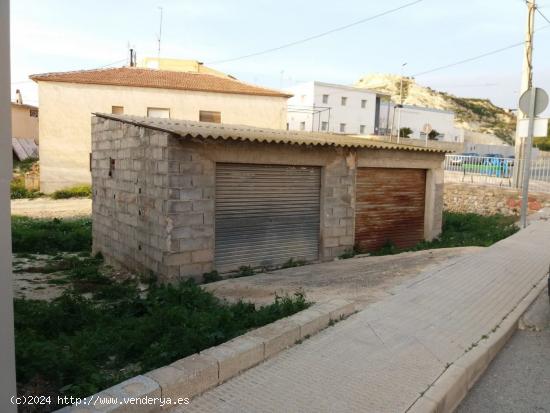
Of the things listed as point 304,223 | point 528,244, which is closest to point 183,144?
point 304,223

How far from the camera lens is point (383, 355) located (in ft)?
14.3

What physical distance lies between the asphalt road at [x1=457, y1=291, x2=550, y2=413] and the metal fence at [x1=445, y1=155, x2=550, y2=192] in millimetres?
14612

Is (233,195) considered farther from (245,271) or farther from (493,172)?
(493,172)

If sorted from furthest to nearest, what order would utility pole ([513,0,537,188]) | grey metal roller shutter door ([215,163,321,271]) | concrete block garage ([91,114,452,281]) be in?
utility pole ([513,0,537,188]) < grey metal roller shutter door ([215,163,321,271]) < concrete block garage ([91,114,452,281])

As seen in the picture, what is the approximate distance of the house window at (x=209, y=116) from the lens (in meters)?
27.9

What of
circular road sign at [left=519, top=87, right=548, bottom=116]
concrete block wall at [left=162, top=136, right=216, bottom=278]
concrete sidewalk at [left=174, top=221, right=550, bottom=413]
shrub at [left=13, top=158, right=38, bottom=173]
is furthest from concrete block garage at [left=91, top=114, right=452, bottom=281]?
shrub at [left=13, top=158, right=38, bottom=173]

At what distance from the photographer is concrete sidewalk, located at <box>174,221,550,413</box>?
3.50 meters

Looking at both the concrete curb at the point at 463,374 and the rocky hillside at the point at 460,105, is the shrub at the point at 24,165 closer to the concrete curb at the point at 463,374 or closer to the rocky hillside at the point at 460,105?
the concrete curb at the point at 463,374

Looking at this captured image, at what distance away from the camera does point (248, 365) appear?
4012mm

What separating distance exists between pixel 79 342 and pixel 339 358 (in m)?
2.68

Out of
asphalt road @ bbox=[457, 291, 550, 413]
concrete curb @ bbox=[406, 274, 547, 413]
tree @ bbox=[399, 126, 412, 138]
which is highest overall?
tree @ bbox=[399, 126, 412, 138]

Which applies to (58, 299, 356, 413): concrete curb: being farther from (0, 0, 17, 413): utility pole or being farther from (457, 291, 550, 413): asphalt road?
(457, 291, 550, 413): asphalt road

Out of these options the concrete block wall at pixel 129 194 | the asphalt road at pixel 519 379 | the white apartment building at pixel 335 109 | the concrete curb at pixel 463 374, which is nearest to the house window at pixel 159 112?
the concrete block wall at pixel 129 194

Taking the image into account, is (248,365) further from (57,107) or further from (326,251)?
(57,107)
